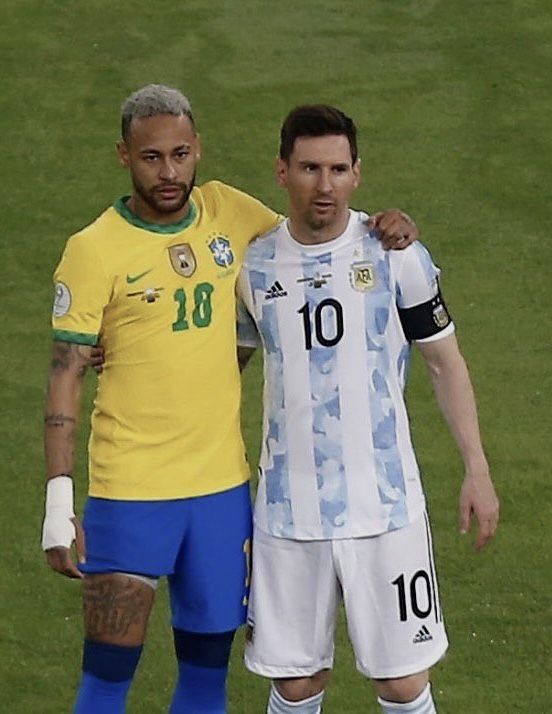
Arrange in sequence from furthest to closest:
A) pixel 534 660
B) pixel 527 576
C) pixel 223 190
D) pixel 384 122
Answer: pixel 384 122 → pixel 527 576 → pixel 534 660 → pixel 223 190

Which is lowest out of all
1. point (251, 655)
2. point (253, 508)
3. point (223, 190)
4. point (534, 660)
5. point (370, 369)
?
point (534, 660)

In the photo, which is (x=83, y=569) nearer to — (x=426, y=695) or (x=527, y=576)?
(x=426, y=695)

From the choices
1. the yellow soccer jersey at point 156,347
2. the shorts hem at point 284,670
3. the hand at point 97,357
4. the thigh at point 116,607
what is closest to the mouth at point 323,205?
the yellow soccer jersey at point 156,347

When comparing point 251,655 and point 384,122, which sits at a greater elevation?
point 384,122

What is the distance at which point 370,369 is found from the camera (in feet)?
17.7

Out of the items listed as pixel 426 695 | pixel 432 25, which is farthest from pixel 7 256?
pixel 426 695

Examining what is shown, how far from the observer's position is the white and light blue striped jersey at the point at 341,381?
5398 millimetres

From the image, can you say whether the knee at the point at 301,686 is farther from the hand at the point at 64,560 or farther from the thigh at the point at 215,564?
the hand at the point at 64,560

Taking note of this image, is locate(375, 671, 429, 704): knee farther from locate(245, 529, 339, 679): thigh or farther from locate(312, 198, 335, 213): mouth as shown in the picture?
locate(312, 198, 335, 213): mouth

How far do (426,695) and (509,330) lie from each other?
4.73 meters

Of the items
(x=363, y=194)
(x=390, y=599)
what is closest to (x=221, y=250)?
(x=390, y=599)

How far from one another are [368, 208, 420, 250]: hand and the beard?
2.02ft

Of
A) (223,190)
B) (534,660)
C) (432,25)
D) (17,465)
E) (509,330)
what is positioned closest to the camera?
(223,190)

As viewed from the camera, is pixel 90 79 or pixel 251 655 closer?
pixel 251 655
